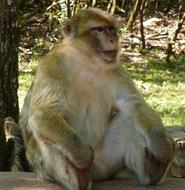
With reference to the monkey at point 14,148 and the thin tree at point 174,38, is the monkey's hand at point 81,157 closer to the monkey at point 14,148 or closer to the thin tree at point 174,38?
the monkey at point 14,148

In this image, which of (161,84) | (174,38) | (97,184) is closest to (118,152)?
(97,184)

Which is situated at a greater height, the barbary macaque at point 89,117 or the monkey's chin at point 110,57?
the monkey's chin at point 110,57

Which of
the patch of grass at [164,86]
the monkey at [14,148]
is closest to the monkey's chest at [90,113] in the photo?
the monkey at [14,148]

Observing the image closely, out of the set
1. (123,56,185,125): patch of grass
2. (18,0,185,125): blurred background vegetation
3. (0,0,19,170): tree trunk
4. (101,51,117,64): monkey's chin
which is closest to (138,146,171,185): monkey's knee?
(101,51,117,64): monkey's chin

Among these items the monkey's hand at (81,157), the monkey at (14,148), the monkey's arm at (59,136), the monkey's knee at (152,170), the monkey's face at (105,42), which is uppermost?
the monkey's face at (105,42)

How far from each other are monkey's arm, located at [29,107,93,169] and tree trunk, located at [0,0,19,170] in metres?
1.59

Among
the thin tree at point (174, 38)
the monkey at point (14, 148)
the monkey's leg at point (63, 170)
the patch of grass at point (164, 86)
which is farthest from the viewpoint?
the thin tree at point (174, 38)

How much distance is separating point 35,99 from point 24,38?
9.54 metres

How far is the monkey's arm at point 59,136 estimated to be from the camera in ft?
13.3

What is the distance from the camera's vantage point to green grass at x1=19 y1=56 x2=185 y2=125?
900 cm

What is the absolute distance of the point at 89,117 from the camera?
446cm

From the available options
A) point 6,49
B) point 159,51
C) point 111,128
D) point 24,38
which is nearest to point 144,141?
point 111,128

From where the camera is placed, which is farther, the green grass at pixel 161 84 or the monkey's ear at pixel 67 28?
the green grass at pixel 161 84

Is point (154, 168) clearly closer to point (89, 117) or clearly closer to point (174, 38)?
point (89, 117)
